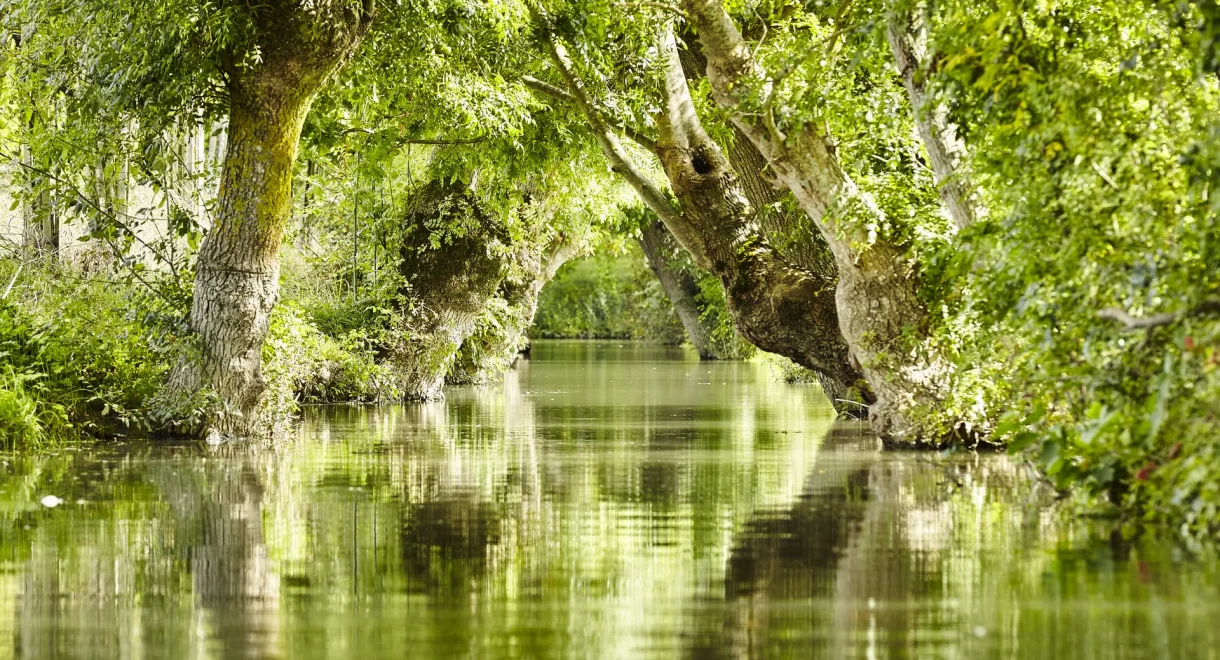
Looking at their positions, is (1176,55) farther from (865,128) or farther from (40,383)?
(40,383)

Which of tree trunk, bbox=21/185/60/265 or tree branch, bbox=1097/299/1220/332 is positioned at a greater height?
tree trunk, bbox=21/185/60/265

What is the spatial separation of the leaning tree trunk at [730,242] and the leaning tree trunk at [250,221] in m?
3.90

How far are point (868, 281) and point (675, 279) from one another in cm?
3396

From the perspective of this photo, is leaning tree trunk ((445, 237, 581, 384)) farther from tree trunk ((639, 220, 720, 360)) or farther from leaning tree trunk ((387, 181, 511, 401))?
tree trunk ((639, 220, 720, 360))

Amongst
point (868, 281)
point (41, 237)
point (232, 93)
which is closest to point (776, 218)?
point (868, 281)

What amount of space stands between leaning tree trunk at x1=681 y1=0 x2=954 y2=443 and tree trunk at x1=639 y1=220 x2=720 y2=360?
31.0 metres

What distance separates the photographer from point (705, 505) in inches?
450

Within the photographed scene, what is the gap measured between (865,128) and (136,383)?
8261 millimetres

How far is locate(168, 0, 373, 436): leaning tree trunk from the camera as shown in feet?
53.8

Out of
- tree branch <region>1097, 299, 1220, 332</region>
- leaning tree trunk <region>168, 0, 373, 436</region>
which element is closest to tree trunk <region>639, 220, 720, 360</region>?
leaning tree trunk <region>168, 0, 373, 436</region>

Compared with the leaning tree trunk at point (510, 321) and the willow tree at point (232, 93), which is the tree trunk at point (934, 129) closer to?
the willow tree at point (232, 93)

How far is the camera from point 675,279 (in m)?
50.2

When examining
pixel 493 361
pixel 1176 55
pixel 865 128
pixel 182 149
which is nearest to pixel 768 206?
pixel 865 128

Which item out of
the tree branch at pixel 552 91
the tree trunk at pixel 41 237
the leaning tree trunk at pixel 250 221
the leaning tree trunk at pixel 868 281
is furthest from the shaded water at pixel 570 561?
the tree branch at pixel 552 91
